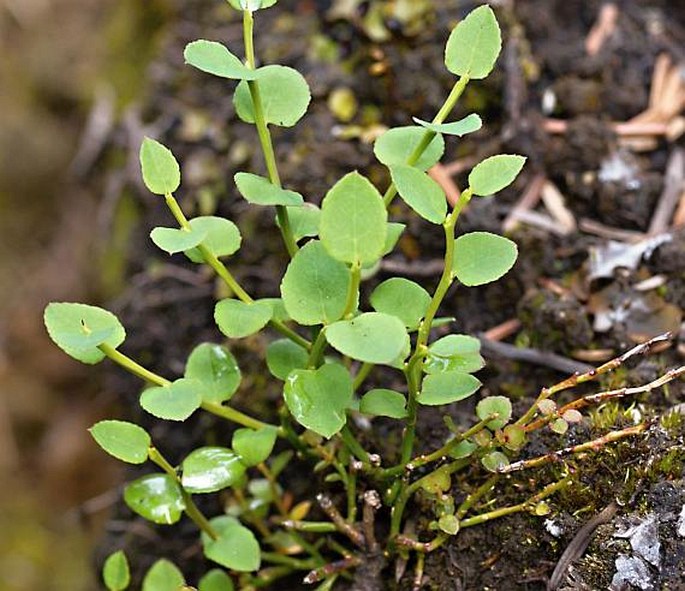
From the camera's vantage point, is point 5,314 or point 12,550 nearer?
point 12,550

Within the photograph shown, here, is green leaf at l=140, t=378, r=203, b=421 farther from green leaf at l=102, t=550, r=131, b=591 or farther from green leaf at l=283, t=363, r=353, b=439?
green leaf at l=102, t=550, r=131, b=591

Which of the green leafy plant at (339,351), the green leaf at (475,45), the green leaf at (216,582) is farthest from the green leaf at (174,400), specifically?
the green leaf at (475,45)

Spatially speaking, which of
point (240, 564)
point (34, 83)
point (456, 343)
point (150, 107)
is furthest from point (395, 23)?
point (34, 83)

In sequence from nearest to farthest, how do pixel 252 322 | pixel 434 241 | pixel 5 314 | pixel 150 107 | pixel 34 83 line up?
1. pixel 252 322
2. pixel 434 241
3. pixel 150 107
4. pixel 5 314
5. pixel 34 83

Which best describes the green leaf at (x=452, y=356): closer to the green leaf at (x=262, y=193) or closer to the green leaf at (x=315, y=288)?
the green leaf at (x=315, y=288)

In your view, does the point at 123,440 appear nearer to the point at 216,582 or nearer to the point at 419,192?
the point at 216,582

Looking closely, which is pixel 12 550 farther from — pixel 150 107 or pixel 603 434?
pixel 603 434

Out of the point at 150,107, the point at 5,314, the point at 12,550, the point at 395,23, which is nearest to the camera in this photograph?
the point at 395,23
